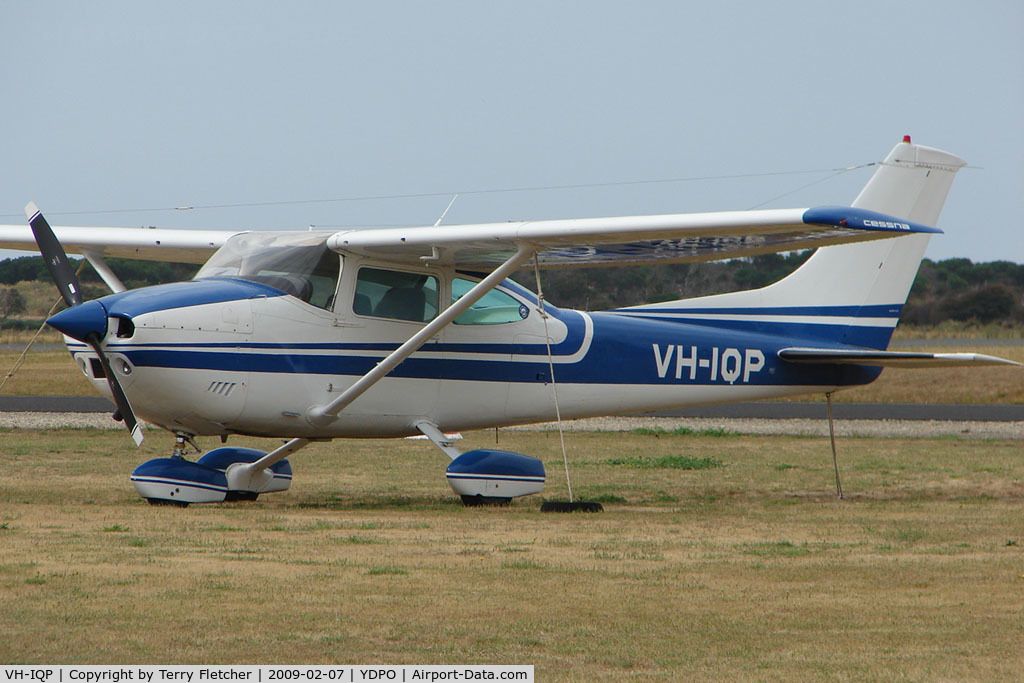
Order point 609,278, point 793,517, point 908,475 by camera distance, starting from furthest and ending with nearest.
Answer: point 609,278
point 908,475
point 793,517

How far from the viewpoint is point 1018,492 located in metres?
13.8

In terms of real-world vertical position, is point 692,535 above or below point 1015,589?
below

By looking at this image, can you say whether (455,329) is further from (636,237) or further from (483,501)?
(636,237)

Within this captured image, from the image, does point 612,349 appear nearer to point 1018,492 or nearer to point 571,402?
point 571,402

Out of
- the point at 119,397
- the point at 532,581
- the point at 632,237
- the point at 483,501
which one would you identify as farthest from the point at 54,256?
the point at 532,581

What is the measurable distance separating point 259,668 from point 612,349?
28.6ft

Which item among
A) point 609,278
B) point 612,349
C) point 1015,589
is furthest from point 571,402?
point 609,278

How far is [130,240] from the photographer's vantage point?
13.6m

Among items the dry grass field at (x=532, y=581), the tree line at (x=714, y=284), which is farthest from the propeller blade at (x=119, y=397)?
the tree line at (x=714, y=284)

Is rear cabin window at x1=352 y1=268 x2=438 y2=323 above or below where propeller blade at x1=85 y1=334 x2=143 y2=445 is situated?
above

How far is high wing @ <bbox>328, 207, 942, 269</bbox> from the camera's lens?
10008 millimetres

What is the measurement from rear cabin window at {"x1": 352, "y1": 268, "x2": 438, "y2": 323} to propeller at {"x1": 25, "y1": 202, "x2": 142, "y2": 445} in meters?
2.37
